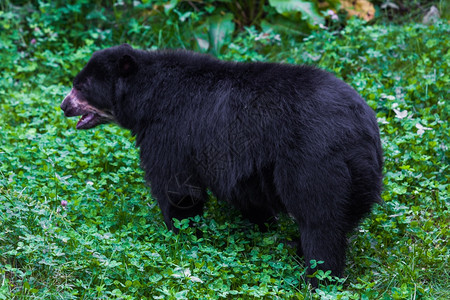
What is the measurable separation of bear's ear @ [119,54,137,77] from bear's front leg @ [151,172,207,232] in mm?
893

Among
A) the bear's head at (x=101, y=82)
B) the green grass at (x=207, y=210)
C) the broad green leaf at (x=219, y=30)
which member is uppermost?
the bear's head at (x=101, y=82)

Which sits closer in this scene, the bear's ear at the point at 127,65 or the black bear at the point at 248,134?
the black bear at the point at 248,134

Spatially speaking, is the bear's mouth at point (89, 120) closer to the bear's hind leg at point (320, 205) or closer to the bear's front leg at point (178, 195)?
the bear's front leg at point (178, 195)

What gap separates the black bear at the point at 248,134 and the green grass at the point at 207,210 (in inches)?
11.7

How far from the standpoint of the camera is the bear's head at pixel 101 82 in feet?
15.1

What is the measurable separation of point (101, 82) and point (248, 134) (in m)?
1.41

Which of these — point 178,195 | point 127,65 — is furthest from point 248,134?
point 127,65

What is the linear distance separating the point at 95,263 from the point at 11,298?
A: 0.54 m

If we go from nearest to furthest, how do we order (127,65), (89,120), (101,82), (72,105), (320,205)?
(320,205), (127,65), (101,82), (72,105), (89,120)

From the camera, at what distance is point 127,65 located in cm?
456

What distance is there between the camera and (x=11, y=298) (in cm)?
342

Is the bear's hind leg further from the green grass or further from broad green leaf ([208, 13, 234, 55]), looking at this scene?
broad green leaf ([208, 13, 234, 55])

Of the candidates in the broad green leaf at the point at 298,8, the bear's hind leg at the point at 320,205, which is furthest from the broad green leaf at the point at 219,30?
A: the bear's hind leg at the point at 320,205

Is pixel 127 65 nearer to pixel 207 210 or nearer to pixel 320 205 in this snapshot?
pixel 207 210
